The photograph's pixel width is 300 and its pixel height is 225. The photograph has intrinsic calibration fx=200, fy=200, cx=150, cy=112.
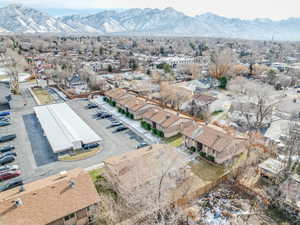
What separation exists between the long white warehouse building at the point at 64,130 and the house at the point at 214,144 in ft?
45.8

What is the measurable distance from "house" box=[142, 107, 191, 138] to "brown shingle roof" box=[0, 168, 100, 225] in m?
15.9

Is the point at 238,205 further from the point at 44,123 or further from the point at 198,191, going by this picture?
the point at 44,123

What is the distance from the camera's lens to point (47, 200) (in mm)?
17109

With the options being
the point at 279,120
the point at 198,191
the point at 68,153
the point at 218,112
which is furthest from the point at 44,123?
the point at 279,120

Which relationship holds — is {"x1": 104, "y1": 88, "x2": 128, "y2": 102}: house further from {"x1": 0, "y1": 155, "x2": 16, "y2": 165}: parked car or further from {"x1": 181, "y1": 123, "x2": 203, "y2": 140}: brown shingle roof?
{"x1": 0, "y1": 155, "x2": 16, "y2": 165}: parked car

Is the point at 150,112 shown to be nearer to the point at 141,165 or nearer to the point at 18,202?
the point at 141,165

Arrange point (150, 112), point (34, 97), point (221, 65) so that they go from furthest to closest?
point (221, 65), point (34, 97), point (150, 112)

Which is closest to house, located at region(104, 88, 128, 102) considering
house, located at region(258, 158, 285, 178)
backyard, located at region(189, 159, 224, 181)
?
backyard, located at region(189, 159, 224, 181)

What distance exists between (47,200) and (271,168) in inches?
958

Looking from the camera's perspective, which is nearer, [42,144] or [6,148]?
[6,148]

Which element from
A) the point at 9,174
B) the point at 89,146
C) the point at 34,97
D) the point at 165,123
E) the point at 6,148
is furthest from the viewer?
the point at 34,97

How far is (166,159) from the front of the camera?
72.7 feet

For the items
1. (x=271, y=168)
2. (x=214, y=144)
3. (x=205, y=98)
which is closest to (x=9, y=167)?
(x=214, y=144)

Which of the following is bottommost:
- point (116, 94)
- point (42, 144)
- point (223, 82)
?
point (42, 144)
